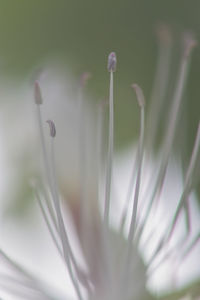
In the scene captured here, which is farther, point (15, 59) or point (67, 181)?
point (15, 59)

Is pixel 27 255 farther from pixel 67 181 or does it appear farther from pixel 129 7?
pixel 129 7

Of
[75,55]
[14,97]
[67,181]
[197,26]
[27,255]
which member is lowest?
[27,255]

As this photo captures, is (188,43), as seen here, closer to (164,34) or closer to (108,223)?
(164,34)

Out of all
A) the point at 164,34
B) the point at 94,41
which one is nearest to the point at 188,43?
the point at 164,34

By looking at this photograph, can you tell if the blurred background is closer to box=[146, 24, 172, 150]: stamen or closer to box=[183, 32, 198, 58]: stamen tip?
box=[146, 24, 172, 150]: stamen

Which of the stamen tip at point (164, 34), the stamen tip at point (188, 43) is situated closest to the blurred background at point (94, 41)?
the stamen tip at point (164, 34)

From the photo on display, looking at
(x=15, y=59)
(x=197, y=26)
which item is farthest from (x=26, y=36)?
(x=197, y=26)

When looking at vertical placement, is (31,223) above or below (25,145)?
below
